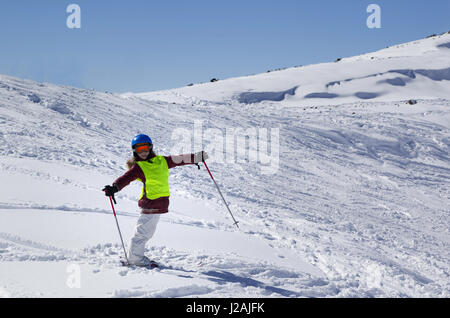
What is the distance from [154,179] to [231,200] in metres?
3.93

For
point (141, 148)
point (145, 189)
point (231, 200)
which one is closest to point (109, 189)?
point (145, 189)

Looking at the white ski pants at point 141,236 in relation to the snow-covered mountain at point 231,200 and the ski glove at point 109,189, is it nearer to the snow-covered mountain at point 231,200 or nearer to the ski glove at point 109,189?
the snow-covered mountain at point 231,200

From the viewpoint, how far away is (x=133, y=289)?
350 cm

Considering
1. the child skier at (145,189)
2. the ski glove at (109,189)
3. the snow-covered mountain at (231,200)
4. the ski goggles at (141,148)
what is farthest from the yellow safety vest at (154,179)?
the snow-covered mountain at (231,200)

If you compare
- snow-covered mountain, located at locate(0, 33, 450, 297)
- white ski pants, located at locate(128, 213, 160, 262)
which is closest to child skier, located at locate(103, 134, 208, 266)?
white ski pants, located at locate(128, 213, 160, 262)

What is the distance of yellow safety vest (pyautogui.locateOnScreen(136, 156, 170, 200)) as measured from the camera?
4211mm

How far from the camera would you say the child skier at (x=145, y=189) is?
4.13 m

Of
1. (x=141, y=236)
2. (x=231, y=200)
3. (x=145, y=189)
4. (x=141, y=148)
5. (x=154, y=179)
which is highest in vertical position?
(x=141, y=148)

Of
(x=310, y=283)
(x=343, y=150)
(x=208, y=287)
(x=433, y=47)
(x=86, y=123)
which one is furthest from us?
(x=433, y=47)

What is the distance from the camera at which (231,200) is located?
8000mm

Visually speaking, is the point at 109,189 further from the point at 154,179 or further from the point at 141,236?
the point at 141,236
